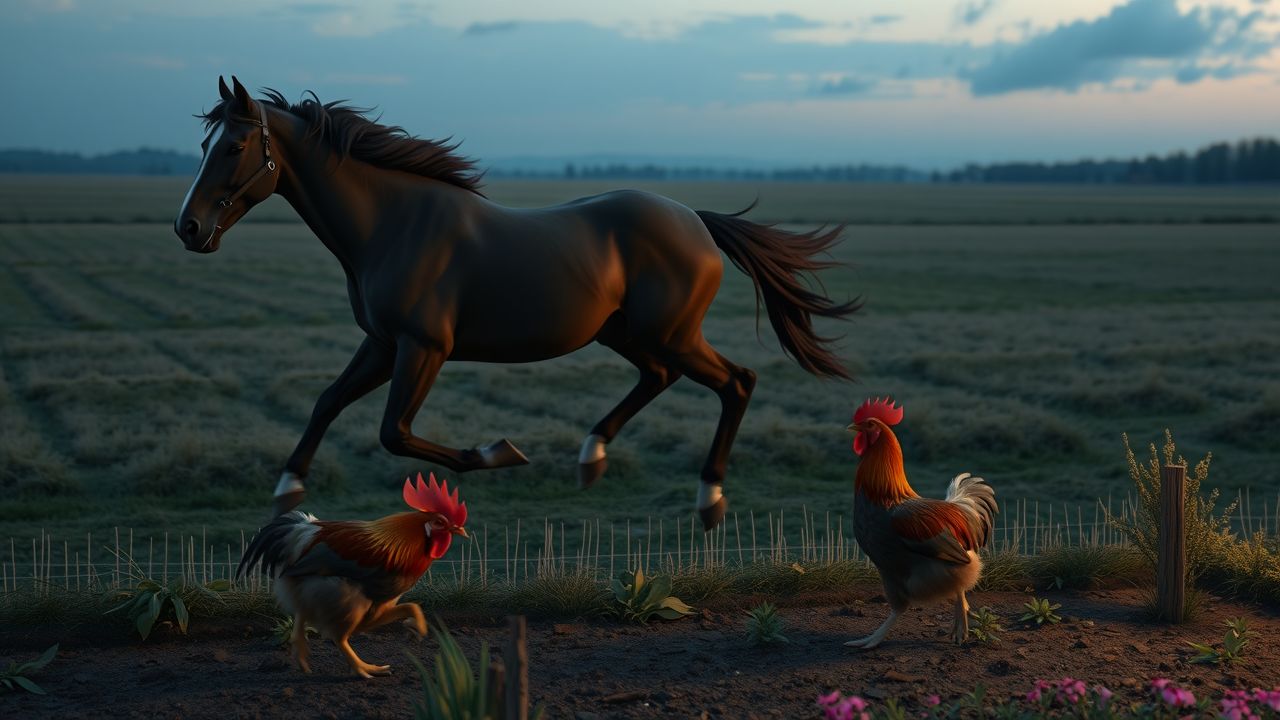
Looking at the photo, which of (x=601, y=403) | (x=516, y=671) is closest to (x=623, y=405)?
(x=516, y=671)

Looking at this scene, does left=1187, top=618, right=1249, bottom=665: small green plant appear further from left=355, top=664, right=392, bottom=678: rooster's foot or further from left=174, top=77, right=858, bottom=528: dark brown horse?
left=355, top=664, right=392, bottom=678: rooster's foot

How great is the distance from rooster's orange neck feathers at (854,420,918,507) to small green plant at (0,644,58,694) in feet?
13.3

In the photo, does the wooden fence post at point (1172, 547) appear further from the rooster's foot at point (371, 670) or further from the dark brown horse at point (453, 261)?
the rooster's foot at point (371, 670)

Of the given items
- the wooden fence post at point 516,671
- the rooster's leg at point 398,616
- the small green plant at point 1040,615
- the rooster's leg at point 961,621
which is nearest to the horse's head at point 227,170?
the rooster's leg at point 398,616

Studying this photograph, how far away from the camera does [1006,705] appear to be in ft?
17.1

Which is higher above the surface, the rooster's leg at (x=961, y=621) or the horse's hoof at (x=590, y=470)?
the horse's hoof at (x=590, y=470)

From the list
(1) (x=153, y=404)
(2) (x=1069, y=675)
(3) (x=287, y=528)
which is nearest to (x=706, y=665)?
(2) (x=1069, y=675)

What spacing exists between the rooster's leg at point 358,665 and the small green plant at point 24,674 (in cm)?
140

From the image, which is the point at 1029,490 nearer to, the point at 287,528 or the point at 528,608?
the point at 528,608

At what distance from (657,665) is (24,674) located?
304 cm

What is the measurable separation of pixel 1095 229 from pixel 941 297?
173 ft

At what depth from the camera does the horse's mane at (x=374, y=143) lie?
5379 millimetres

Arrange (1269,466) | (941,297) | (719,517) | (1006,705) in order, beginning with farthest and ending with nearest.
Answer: (941,297) → (1269,466) → (719,517) → (1006,705)

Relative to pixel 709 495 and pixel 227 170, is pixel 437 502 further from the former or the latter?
pixel 227 170
